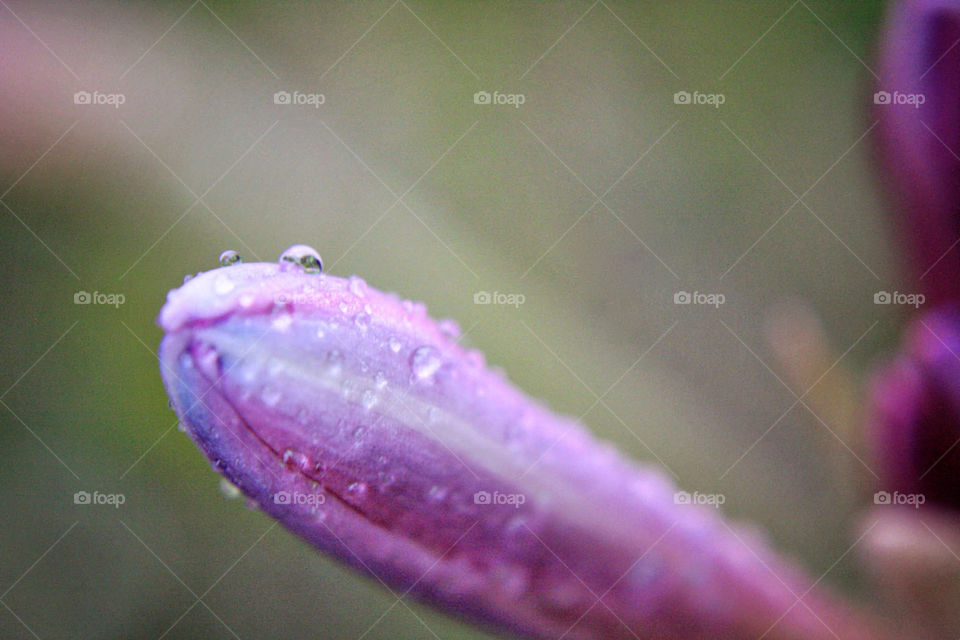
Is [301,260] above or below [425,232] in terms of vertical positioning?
below

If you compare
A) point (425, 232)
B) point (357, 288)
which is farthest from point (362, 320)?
point (425, 232)

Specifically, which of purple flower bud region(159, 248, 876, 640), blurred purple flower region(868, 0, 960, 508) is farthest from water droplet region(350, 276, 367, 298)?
blurred purple flower region(868, 0, 960, 508)

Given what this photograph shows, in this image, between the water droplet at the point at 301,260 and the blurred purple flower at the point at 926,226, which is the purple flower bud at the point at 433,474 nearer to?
the water droplet at the point at 301,260

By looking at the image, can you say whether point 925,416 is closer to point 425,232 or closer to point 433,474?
point 433,474

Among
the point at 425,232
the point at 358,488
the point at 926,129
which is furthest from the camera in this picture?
the point at 425,232

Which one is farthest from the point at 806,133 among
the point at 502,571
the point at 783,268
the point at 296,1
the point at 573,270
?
the point at 502,571

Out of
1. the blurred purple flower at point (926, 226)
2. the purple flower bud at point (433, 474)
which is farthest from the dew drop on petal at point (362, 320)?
the blurred purple flower at point (926, 226)

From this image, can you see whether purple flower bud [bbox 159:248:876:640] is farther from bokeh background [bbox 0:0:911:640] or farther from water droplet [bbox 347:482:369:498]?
bokeh background [bbox 0:0:911:640]
